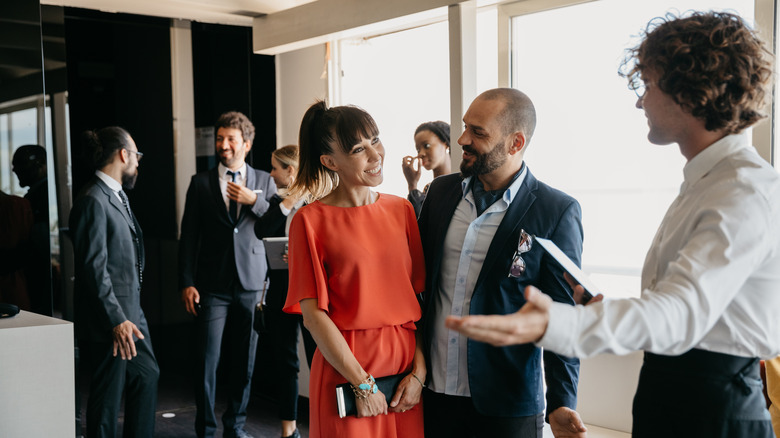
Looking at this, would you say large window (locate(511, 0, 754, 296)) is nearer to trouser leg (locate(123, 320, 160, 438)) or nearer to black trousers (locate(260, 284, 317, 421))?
black trousers (locate(260, 284, 317, 421))

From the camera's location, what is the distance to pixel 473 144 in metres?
2.11

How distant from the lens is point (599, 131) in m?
3.77

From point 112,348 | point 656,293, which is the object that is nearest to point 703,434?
point 656,293

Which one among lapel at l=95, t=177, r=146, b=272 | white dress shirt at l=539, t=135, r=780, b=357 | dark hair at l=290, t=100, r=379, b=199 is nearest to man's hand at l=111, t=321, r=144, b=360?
lapel at l=95, t=177, r=146, b=272

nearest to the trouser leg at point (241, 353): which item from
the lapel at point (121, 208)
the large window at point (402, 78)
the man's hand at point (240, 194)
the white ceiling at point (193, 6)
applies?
the man's hand at point (240, 194)

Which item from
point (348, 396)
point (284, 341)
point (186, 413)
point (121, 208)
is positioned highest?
point (121, 208)

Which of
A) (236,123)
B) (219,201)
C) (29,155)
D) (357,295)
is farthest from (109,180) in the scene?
(357,295)

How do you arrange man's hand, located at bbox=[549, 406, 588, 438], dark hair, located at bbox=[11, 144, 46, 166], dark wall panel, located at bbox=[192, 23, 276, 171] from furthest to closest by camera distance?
dark wall panel, located at bbox=[192, 23, 276, 171]
dark hair, located at bbox=[11, 144, 46, 166]
man's hand, located at bbox=[549, 406, 588, 438]

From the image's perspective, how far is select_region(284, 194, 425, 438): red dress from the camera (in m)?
1.99

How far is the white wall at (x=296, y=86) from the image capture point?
4.73m

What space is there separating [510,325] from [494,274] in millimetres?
946

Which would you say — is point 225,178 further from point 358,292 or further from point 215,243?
point 358,292

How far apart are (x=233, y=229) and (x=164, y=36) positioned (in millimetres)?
1778

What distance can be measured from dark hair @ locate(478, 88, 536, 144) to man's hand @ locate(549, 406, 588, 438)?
0.83 m
